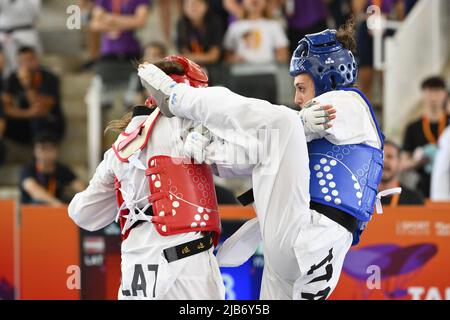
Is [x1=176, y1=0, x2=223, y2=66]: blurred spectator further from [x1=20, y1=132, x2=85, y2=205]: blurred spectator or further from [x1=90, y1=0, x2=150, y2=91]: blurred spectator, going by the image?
[x1=20, y1=132, x2=85, y2=205]: blurred spectator

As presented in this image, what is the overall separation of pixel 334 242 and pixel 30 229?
3.87 metres

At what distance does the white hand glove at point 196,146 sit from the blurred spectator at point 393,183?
3.74 metres

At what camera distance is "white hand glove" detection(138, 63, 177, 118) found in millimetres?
5789

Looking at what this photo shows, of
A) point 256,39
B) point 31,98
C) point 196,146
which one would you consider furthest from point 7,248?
point 256,39

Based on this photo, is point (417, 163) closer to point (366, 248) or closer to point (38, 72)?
point (366, 248)

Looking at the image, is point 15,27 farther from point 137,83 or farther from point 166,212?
point 166,212

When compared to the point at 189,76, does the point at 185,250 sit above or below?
below

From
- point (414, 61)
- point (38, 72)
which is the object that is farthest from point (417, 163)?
point (38, 72)

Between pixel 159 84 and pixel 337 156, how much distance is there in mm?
1064

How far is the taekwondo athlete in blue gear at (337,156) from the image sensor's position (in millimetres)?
5840

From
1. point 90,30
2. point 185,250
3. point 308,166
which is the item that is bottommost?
point 185,250

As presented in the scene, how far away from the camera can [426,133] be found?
11.4 m

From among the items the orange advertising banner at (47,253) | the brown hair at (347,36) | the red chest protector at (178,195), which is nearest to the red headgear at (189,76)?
the red chest protector at (178,195)
